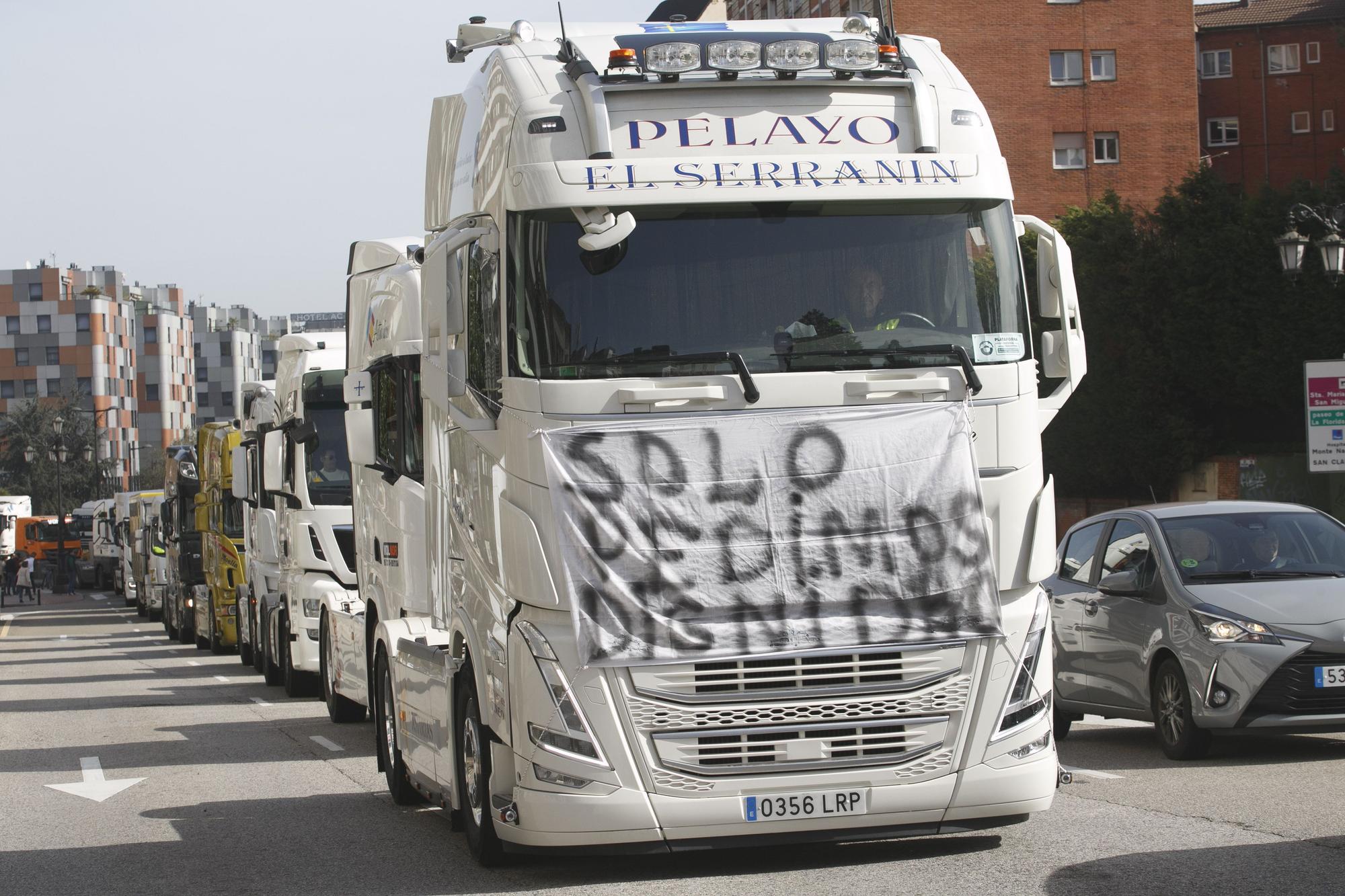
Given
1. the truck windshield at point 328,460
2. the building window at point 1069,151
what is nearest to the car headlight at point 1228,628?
the truck windshield at point 328,460

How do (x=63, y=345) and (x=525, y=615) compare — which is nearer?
(x=525, y=615)

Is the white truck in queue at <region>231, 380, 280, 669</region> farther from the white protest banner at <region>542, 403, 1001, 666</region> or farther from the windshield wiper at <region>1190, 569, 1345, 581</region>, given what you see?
the white protest banner at <region>542, 403, 1001, 666</region>

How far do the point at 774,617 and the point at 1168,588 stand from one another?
5.01 metres

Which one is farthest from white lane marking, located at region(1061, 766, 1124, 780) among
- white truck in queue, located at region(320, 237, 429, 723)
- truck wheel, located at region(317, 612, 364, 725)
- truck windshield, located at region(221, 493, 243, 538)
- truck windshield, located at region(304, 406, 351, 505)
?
truck windshield, located at region(221, 493, 243, 538)

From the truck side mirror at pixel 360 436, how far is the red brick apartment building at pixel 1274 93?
66890 mm

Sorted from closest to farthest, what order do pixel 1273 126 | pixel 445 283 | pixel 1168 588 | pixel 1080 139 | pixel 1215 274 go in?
pixel 445 283 → pixel 1168 588 → pixel 1215 274 → pixel 1080 139 → pixel 1273 126

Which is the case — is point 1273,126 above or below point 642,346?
above

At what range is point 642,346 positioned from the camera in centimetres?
759

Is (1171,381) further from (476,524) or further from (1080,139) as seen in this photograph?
(476,524)

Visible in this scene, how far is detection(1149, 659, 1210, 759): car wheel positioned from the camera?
11.3 metres

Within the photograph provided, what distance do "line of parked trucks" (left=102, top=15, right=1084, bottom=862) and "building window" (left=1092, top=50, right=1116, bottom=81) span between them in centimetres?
5367

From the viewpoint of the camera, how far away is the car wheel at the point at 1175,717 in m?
11.3

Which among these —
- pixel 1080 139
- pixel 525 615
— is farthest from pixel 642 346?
pixel 1080 139

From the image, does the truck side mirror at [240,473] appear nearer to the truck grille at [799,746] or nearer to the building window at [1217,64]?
the truck grille at [799,746]
